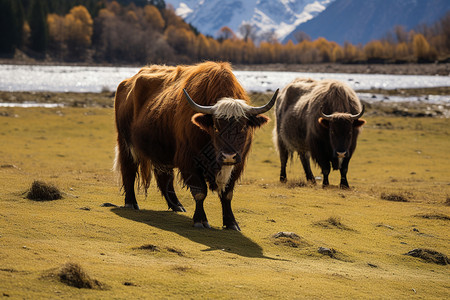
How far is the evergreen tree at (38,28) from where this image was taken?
381 feet

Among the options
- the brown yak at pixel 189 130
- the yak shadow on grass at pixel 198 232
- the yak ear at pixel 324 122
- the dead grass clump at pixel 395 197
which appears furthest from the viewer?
the yak ear at pixel 324 122

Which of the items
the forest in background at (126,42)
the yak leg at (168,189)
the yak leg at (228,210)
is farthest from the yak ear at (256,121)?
the forest in background at (126,42)

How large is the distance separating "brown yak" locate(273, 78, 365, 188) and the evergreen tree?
4336 inches

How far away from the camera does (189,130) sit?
297 inches

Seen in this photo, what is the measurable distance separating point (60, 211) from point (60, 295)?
325cm

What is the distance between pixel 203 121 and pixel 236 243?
156cm

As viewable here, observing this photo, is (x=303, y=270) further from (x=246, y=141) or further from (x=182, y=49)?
(x=182, y=49)

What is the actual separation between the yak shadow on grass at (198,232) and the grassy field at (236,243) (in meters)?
0.01

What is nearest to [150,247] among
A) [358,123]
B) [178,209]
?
[178,209]

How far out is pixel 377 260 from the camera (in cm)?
682

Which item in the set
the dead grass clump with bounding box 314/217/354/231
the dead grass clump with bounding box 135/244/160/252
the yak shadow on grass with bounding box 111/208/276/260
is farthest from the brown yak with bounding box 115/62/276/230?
the dead grass clump with bounding box 314/217/354/231

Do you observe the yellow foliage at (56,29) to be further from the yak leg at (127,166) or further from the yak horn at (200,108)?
the yak horn at (200,108)

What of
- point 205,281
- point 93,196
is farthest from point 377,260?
point 93,196

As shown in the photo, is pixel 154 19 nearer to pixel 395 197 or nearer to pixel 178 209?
pixel 395 197
